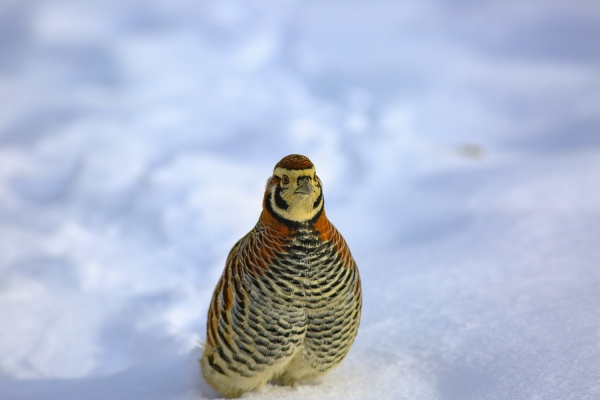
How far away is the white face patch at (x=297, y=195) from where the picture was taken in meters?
2.45

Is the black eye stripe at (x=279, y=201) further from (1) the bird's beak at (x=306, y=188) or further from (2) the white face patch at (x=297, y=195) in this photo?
(1) the bird's beak at (x=306, y=188)

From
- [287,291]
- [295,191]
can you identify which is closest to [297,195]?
[295,191]

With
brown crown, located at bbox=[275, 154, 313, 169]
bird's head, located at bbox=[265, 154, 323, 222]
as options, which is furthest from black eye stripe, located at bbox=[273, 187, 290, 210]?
brown crown, located at bbox=[275, 154, 313, 169]

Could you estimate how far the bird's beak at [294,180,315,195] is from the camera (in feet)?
7.89

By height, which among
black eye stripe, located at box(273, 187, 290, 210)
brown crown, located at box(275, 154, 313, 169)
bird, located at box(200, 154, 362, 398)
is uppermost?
brown crown, located at box(275, 154, 313, 169)

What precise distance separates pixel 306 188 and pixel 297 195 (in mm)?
77

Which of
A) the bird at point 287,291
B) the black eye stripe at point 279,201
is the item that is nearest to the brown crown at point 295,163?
the bird at point 287,291

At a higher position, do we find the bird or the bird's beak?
the bird's beak

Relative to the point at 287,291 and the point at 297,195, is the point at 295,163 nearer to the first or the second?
the point at 297,195

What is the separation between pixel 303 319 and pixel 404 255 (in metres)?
2.12

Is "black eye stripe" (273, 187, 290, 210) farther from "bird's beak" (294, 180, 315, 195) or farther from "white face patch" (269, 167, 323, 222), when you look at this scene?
"bird's beak" (294, 180, 315, 195)

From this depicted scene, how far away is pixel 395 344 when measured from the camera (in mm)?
3260

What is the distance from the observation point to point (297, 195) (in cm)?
247

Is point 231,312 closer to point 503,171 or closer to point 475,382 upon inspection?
point 475,382
